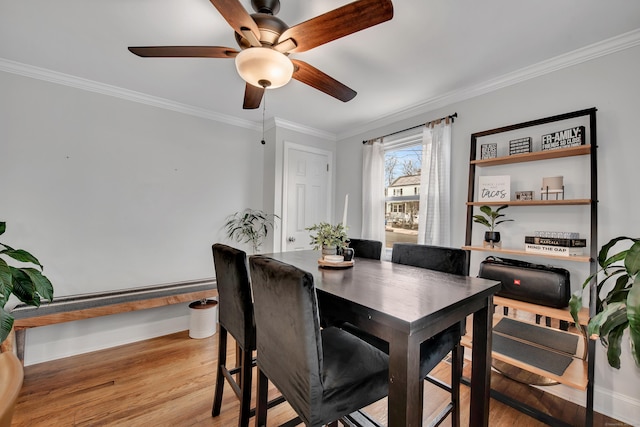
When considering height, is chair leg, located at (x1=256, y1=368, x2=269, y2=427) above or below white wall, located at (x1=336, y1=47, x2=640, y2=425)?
below

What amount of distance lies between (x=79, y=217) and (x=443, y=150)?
3.49 meters

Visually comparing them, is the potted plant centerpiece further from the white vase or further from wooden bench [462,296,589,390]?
wooden bench [462,296,589,390]

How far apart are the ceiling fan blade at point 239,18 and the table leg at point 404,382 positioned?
1.44 metres

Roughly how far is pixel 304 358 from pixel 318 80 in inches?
63.1

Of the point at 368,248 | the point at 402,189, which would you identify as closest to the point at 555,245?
the point at 368,248

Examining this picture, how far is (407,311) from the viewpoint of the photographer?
91cm

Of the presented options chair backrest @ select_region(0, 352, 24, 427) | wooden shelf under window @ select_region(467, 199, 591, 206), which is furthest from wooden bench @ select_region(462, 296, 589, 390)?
chair backrest @ select_region(0, 352, 24, 427)

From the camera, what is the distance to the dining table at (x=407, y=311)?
0.87m

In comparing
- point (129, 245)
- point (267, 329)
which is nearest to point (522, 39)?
point (267, 329)

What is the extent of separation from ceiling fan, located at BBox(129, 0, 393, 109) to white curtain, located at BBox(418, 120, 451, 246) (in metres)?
1.61

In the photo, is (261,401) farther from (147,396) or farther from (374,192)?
(374,192)

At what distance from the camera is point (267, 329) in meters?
1.13

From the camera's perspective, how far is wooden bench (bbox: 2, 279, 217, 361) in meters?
2.03

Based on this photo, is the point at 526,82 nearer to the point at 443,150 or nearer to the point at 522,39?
the point at 522,39
